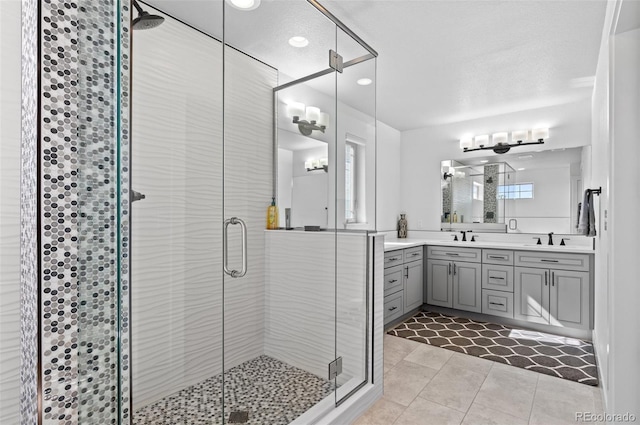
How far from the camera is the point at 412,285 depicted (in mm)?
3936

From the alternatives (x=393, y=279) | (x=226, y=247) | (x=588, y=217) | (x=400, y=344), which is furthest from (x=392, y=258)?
(x=226, y=247)

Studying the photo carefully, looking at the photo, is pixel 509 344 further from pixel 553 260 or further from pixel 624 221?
pixel 624 221

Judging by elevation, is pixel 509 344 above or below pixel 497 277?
below

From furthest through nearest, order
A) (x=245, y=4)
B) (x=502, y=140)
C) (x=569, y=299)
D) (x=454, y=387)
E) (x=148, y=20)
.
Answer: (x=502, y=140), (x=569, y=299), (x=454, y=387), (x=245, y=4), (x=148, y=20)

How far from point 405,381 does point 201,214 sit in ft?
6.30

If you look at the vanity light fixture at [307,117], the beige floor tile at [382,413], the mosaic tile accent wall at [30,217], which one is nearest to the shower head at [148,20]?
the mosaic tile accent wall at [30,217]

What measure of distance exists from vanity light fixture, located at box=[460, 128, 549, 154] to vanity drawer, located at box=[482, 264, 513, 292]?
1.50 meters

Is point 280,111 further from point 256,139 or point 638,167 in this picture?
point 638,167

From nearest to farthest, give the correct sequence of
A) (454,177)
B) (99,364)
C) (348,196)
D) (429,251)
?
1. (99,364)
2. (348,196)
3. (429,251)
4. (454,177)

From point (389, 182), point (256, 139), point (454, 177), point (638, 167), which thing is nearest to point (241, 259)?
point (256, 139)

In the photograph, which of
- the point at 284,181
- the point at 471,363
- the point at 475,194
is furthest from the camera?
the point at 475,194

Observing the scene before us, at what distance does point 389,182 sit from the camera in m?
4.77

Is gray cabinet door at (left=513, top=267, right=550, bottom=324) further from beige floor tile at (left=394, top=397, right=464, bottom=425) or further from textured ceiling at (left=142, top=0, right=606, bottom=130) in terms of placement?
beige floor tile at (left=394, top=397, right=464, bottom=425)

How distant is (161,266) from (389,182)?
361 centimetres
